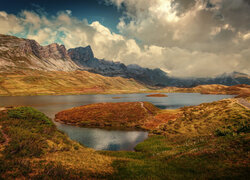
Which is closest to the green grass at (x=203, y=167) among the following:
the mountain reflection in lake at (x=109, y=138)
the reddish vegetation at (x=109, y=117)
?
the mountain reflection in lake at (x=109, y=138)

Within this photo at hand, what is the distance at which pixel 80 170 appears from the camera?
18.2m

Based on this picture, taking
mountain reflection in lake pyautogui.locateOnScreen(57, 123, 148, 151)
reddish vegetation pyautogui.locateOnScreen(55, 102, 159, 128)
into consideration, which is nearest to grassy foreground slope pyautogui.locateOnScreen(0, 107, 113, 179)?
mountain reflection in lake pyautogui.locateOnScreen(57, 123, 148, 151)

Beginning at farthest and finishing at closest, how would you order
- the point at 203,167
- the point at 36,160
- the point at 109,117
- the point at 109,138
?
the point at 109,117 → the point at 109,138 → the point at 36,160 → the point at 203,167

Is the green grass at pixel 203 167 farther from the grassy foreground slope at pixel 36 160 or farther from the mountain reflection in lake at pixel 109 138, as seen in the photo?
the mountain reflection in lake at pixel 109 138

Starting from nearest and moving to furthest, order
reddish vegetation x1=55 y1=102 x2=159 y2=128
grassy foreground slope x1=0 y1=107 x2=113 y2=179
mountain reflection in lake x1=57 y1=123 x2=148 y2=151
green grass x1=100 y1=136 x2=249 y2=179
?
green grass x1=100 y1=136 x2=249 y2=179 → grassy foreground slope x1=0 y1=107 x2=113 y2=179 → mountain reflection in lake x1=57 y1=123 x2=148 y2=151 → reddish vegetation x1=55 y1=102 x2=159 y2=128

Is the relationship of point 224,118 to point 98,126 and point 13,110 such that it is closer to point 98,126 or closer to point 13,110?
point 98,126

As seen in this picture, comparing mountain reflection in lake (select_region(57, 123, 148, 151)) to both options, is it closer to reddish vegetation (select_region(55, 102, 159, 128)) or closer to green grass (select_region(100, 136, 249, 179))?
reddish vegetation (select_region(55, 102, 159, 128))

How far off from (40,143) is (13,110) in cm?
1831

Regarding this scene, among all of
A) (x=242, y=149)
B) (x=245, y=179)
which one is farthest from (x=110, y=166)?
(x=242, y=149)

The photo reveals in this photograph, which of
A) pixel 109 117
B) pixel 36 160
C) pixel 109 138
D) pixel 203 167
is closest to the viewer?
pixel 203 167

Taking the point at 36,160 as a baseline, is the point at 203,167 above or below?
above

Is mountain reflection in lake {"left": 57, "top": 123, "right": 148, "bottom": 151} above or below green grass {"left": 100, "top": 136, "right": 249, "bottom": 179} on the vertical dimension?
below

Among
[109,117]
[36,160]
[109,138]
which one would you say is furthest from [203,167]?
[109,117]

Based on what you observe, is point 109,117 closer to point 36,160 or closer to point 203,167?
point 36,160
